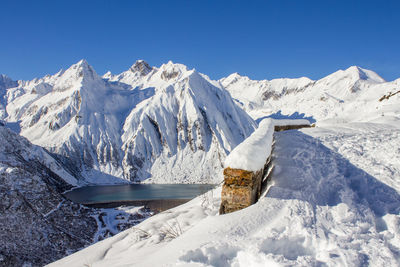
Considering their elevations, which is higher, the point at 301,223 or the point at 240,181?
the point at 240,181

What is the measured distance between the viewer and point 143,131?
368ft

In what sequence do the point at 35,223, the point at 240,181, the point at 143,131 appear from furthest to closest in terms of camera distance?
the point at 143,131, the point at 35,223, the point at 240,181

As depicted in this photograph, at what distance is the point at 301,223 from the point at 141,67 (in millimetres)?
191905

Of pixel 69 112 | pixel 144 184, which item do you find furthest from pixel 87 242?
pixel 69 112

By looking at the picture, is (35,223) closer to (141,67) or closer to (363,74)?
(141,67)

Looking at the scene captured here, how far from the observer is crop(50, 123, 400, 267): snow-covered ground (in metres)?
3.15

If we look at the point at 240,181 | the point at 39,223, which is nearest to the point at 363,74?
the point at 39,223

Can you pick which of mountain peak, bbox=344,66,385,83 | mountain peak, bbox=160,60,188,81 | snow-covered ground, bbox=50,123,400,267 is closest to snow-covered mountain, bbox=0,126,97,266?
snow-covered ground, bbox=50,123,400,267

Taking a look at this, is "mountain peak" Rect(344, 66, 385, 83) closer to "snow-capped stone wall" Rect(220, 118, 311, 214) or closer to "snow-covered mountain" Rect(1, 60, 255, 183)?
"snow-covered mountain" Rect(1, 60, 255, 183)

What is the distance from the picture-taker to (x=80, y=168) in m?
104

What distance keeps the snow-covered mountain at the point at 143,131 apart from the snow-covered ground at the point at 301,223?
86.7 m

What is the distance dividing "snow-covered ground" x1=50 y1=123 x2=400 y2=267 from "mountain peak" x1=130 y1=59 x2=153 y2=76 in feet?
607

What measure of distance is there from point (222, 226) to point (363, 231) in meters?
2.26

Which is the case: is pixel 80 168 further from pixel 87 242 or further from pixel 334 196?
pixel 334 196
